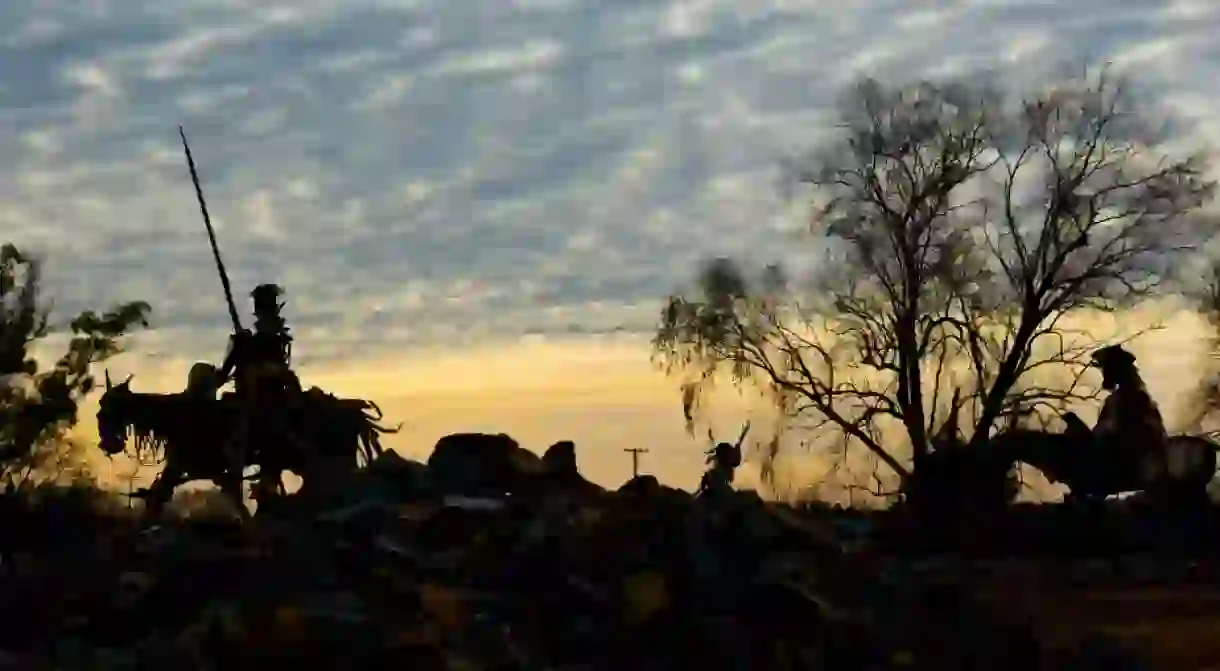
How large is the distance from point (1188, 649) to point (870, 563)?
250 cm

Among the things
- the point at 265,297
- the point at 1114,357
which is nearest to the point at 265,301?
the point at 265,297

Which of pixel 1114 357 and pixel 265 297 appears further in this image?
pixel 1114 357

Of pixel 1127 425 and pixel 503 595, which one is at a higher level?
pixel 1127 425

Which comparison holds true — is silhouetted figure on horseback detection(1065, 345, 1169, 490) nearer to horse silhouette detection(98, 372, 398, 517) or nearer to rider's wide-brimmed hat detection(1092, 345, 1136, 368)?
rider's wide-brimmed hat detection(1092, 345, 1136, 368)

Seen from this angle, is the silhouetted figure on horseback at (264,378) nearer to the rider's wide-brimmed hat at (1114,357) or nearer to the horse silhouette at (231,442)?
the horse silhouette at (231,442)

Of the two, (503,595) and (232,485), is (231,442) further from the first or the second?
(503,595)

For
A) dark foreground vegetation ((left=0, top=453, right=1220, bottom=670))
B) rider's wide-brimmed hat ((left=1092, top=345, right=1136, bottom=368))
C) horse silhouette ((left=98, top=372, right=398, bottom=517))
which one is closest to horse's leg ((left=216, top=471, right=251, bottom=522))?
horse silhouette ((left=98, top=372, right=398, bottom=517))

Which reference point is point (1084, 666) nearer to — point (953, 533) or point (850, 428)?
point (953, 533)

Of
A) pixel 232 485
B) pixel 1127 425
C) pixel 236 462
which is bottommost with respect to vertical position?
pixel 232 485

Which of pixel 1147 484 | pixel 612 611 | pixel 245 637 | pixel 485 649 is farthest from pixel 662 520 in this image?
pixel 1147 484

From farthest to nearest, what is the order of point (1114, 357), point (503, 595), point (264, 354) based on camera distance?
point (1114, 357)
point (264, 354)
point (503, 595)

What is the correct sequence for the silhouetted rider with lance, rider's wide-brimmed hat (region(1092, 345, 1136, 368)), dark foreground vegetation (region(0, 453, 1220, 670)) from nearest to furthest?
1. dark foreground vegetation (region(0, 453, 1220, 670))
2. the silhouetted rider with lance
3. rider's wide-brimmed hat (region(1092, 345, 1136, 368))

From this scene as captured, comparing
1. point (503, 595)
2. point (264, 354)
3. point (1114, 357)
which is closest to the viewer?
point (503, 595)

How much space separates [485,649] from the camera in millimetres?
11398
